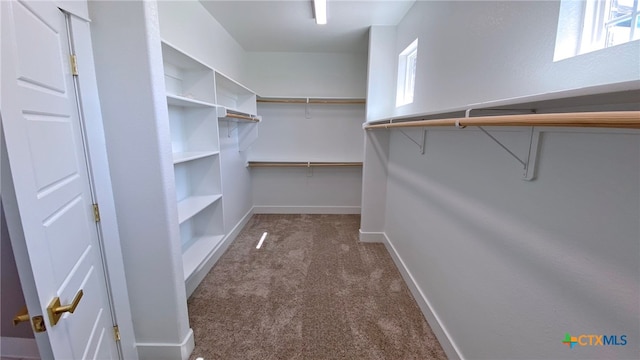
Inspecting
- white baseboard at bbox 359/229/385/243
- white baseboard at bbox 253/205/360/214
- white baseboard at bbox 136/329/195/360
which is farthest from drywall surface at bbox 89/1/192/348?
white baseboard at bbox 253/205/360/214


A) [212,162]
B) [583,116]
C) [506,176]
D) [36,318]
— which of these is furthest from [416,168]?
[36,318]

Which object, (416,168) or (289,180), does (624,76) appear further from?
(289,180)

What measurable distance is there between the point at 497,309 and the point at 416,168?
1238mm

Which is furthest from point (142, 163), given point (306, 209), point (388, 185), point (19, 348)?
point (306, 209)

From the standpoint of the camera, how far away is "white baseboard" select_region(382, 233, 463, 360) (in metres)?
1.57

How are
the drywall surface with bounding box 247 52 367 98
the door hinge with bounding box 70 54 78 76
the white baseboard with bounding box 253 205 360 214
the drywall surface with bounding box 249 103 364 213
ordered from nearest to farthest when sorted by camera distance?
the door hinge with bounding box 70 54 78 76 → the drywall surface with bounding box 247 52 367 98 → the drywall surface with bounding box 249 103 364 213 → the white baseboard with bounding box 253 205 360 214

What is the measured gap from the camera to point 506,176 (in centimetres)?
115

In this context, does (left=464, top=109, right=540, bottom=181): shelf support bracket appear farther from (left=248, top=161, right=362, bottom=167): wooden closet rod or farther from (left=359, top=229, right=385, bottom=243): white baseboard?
(left=248, top=161, right=362, bottom=167): wooden closet rod

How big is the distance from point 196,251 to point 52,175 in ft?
5.95

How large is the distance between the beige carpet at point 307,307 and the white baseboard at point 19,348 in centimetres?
86

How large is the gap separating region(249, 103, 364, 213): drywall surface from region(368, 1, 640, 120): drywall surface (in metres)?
1.99

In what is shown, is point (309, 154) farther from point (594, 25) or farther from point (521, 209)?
point (594, 25)

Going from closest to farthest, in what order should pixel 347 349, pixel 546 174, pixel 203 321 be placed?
pixel 546 174, pixel 347 349, pixel 203 321

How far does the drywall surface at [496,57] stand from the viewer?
81cm
